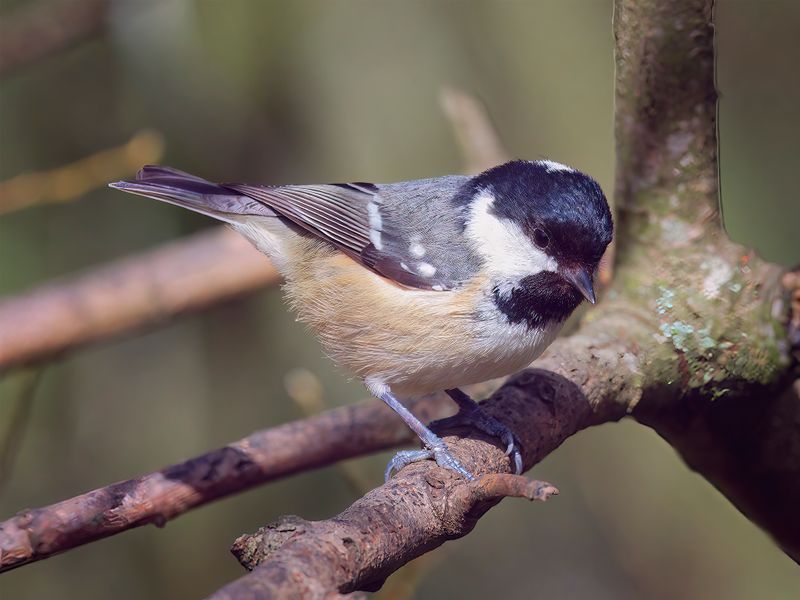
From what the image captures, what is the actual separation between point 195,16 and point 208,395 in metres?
1.45

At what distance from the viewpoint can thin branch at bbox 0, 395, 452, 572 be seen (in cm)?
170

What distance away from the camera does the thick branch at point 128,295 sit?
9.16 ft

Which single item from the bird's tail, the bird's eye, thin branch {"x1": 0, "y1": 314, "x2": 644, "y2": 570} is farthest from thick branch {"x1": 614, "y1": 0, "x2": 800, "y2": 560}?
the bird's tail

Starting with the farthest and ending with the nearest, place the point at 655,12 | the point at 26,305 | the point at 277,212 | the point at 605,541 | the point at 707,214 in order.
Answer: the point at 605,541
the point at 26,305
the point at 277,212
the point at 707,214
the point at 655,12

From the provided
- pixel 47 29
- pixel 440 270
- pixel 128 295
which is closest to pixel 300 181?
pixel 128 295

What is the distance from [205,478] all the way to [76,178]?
1.34m

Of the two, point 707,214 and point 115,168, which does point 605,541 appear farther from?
point 115,168

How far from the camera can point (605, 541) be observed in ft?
11.9

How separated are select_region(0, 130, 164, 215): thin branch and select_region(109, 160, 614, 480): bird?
0.39 m

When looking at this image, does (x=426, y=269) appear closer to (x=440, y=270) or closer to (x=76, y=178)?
(x=440, y=270)

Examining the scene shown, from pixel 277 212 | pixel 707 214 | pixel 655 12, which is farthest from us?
pixel 277 212

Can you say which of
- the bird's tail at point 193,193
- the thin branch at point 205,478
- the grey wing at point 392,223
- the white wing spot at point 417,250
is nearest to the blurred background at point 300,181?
the bird's tail at point 193,193

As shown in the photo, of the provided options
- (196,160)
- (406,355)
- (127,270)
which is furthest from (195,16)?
(406,355)

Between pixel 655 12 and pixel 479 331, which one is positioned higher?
pixel 655 12
